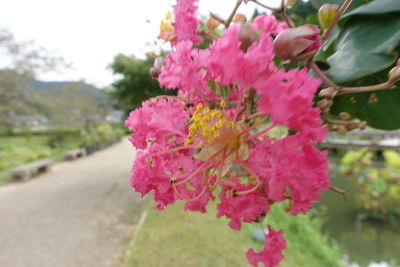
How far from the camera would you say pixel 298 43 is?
0.89 feet

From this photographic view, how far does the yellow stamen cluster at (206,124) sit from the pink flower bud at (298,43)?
0.09 m

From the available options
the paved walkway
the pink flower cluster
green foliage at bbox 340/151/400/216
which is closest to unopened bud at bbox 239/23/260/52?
the pink flower cluster

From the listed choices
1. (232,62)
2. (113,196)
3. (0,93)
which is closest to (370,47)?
(232,62)

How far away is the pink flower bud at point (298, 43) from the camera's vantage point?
0.27 metres

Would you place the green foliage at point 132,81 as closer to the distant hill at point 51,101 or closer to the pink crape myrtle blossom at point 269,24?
the distant hill at point 51,101

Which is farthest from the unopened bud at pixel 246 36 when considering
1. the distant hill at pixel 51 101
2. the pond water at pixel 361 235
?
the distant hill at pixel 51 101

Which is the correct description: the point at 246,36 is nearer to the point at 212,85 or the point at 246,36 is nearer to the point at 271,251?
the point at 212,85

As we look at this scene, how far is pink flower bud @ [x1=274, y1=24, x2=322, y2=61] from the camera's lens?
271mm

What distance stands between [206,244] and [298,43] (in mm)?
2421

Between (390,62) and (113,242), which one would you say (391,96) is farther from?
(113,242)

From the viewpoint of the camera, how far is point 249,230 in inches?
108

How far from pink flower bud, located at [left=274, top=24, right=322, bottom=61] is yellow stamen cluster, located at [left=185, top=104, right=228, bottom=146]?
0.29ft

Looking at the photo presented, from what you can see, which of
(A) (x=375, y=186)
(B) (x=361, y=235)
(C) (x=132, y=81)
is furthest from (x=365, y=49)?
(A) (x=375, y=186)

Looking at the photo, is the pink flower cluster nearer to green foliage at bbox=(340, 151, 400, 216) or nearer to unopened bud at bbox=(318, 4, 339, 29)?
unopened bud at bbox=(318, 4, 339, 29)
